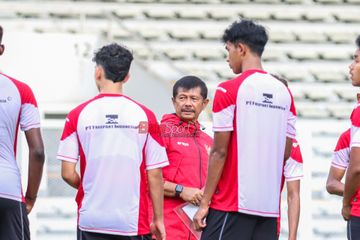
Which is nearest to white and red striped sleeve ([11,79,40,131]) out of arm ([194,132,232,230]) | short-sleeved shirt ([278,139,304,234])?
arm ([194,132,232,230])

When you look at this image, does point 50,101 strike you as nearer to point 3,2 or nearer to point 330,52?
point 3,2

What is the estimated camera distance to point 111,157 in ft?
16.8

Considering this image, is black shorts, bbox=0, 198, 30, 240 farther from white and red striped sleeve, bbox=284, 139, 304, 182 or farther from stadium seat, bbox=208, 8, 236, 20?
stadium seat, bbox=208, 8, 236, 20

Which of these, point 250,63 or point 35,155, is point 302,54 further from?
point 35,155

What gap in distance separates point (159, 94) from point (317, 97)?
3.69 meters

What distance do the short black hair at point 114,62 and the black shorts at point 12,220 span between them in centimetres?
80

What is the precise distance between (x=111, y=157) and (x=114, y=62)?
1.59ft

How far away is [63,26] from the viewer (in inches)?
606

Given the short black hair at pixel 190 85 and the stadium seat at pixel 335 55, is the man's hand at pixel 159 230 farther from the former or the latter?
the stadium seat at pixel 335 55

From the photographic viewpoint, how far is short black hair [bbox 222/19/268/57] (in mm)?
5188

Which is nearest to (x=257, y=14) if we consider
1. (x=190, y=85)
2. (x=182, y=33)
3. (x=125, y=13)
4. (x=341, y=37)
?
(x=182, y=33)

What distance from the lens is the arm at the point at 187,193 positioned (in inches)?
240

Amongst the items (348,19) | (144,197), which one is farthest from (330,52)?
(144,197)

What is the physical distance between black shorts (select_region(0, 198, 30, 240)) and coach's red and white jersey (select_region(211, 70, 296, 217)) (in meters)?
0.97
